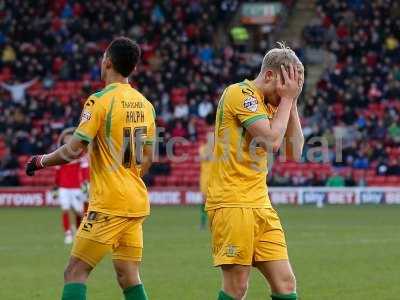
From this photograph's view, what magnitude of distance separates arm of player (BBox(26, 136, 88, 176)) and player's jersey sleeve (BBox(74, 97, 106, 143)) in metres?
0.06

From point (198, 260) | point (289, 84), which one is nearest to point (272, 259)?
point (289, 84)

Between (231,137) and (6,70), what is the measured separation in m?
32.3

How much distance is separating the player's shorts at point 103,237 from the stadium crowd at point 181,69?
25221 mm

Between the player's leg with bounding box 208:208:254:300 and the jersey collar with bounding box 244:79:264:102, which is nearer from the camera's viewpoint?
the player's leg with bounding box 208:208:254:300

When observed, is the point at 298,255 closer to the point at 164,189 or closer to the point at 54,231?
the point at 54,231

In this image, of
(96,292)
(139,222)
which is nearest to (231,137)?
(139,222)

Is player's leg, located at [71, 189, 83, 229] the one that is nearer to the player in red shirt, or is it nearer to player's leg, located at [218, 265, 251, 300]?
the player in red shirt

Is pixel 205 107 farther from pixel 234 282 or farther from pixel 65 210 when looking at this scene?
pixel 234 282

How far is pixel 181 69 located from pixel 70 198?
17977mm

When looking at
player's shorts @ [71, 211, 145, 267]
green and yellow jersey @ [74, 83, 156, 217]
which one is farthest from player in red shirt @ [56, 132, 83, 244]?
green and yellow jersey @ [74, 83, 156, 217]

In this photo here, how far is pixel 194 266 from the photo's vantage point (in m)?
15.5

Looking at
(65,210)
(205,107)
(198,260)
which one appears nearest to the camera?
(198,260)

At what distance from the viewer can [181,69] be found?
126 ft

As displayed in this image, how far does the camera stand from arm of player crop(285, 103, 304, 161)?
329 inches
